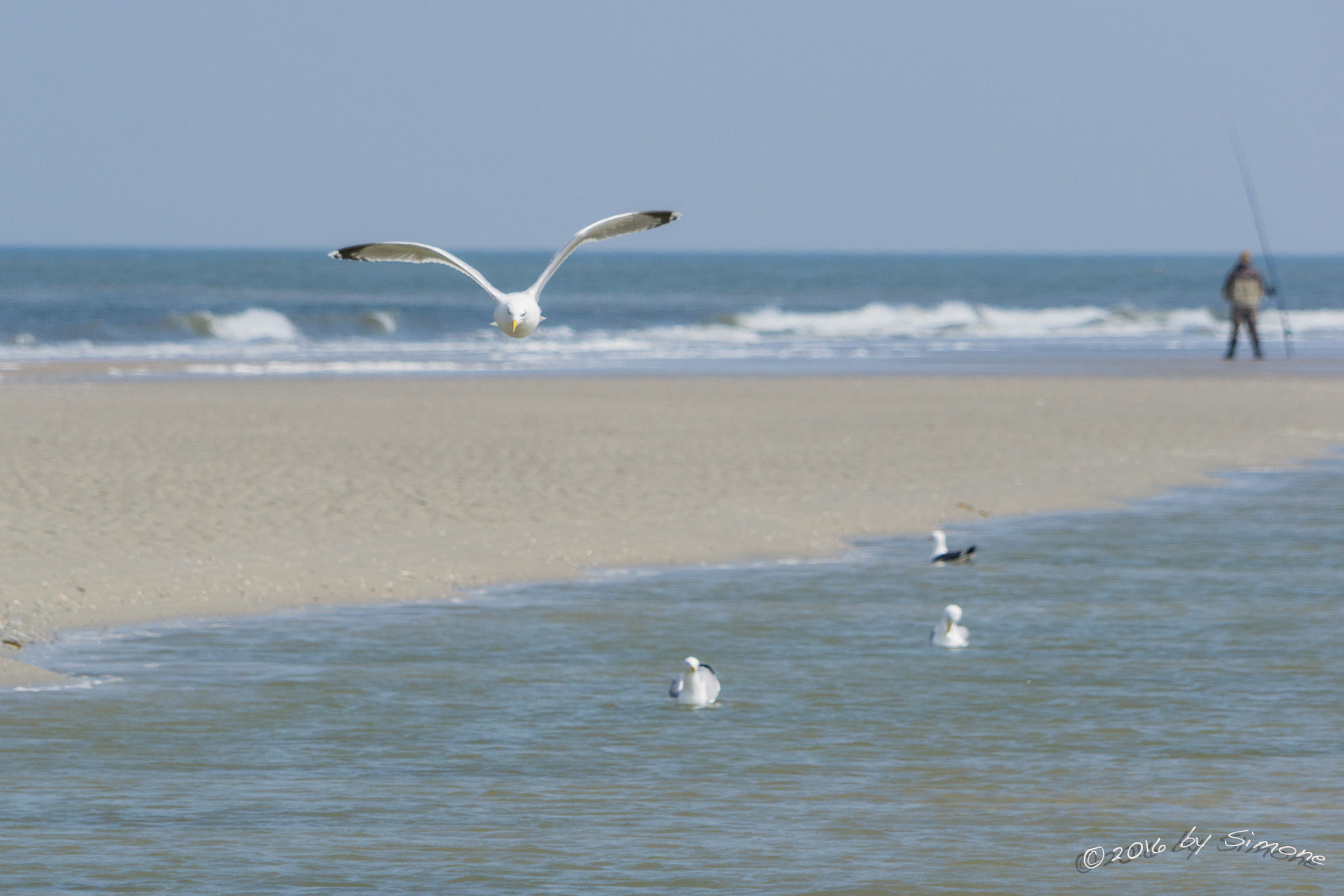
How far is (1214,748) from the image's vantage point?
8.34 m

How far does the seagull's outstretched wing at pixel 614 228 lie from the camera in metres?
6.95

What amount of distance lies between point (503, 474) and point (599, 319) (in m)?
41.2

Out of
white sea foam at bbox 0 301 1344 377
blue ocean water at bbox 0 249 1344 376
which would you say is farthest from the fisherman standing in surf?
white sea foam at bbox 0 301 1344 377

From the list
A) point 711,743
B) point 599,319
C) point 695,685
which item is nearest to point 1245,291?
point 695,685

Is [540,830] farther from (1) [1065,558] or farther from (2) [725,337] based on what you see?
(2) [725,337]

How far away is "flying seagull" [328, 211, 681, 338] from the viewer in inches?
263

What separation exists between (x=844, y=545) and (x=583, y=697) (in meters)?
5.12

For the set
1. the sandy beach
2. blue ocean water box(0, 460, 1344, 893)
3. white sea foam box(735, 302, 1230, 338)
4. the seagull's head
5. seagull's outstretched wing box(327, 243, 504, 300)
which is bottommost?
blue ocean water box(0, 460, 1344, 893)

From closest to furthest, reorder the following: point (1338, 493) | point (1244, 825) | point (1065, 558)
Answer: point (1244, 825), point (1065, 558), point (1338, 493)

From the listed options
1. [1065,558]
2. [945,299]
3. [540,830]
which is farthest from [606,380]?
[945,299]

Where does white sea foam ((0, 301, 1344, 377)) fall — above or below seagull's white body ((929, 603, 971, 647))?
above

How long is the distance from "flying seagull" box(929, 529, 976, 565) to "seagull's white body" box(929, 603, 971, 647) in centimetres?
236

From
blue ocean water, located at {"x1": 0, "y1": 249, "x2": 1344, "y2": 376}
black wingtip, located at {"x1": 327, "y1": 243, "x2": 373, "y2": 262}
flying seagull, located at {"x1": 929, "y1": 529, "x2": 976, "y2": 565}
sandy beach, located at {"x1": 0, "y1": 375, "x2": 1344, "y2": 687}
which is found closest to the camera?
black wingtip, located at {"x1": 327, "y1": 243, "x2": 373, "y2": 262}

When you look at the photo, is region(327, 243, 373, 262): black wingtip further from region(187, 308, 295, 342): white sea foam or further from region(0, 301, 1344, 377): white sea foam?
region(187, 308, 295, 342): white sea foam
